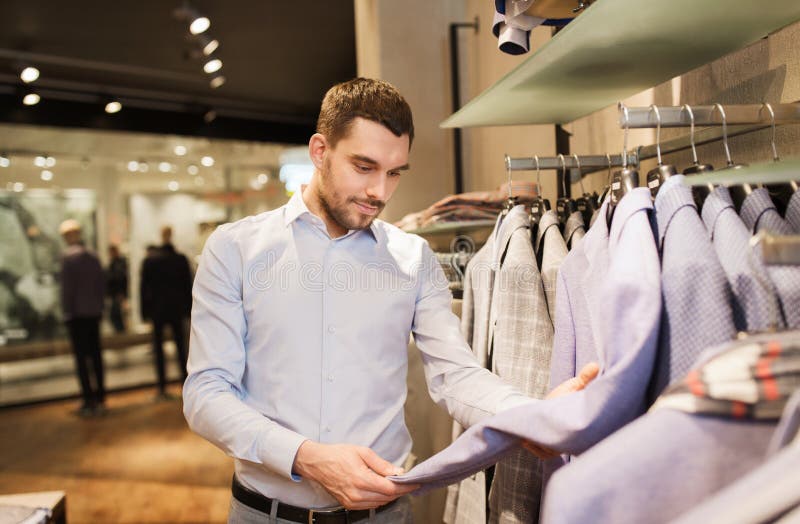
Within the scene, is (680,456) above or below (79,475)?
above

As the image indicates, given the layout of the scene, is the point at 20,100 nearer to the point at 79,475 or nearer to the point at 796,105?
the point at 79,475

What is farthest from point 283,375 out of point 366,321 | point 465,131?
Result: point 465,131

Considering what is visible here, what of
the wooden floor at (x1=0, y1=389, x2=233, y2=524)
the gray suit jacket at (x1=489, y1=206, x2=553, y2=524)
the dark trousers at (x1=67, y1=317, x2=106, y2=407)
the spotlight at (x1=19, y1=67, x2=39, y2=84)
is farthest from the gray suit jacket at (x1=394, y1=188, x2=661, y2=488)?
the dark trousers at (x1=67, y1=317, x2=106, y2=407)

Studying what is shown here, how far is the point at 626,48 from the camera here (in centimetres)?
111

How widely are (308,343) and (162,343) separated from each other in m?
6.30

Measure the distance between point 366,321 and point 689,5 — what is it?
3.02 ft

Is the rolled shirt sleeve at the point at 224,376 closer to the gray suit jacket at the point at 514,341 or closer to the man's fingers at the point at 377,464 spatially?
→ the man's fingers at the point at 377,464

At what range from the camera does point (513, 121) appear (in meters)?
1.74

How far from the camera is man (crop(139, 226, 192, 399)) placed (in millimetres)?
7172

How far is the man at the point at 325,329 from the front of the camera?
141 centimetres

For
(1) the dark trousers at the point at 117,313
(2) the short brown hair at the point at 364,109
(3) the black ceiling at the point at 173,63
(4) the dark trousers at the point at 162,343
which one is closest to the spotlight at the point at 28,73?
(3) the black ceiling at the point at 173,63

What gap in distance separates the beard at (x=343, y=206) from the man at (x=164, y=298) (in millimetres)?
6244

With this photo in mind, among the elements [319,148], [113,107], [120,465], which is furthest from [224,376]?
[113,107]

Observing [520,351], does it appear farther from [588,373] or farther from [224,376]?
[224,376]
